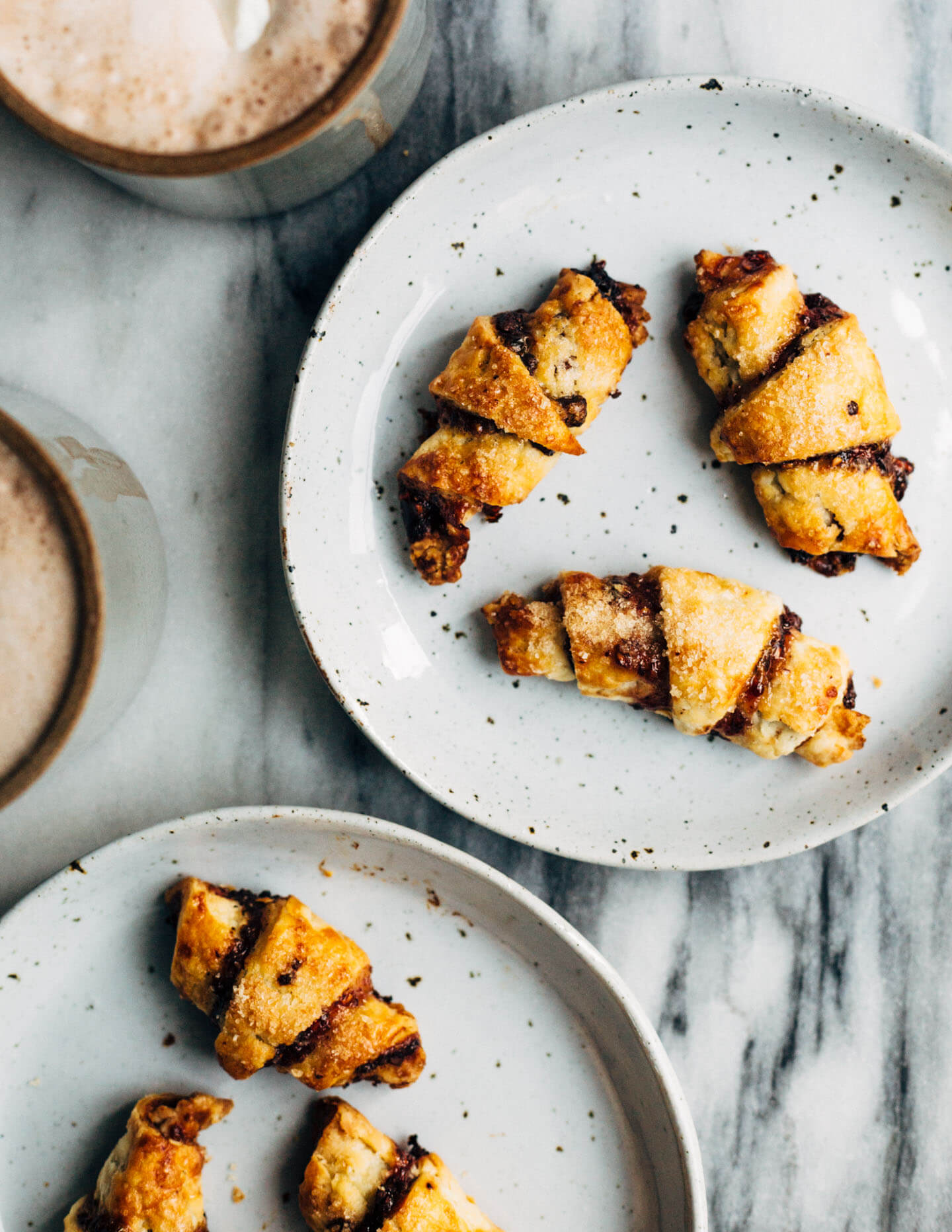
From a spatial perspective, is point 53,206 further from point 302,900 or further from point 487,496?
point 302,900

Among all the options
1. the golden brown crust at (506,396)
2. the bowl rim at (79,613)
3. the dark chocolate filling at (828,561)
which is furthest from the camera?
the dark chocolate filling at (828,561)

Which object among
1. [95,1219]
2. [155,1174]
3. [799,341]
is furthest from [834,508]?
[95,1219]

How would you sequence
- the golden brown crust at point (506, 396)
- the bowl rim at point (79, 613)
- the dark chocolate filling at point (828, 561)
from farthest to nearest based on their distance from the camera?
the dark chocolate filling at point (828, 561), the golden brown crust at point (506, 396), the bowl rim at point (79, 613)

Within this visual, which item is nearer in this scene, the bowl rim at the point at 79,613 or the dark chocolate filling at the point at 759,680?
the bowl rim at the point at 79,613

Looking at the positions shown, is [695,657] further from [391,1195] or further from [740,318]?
[391,1195]

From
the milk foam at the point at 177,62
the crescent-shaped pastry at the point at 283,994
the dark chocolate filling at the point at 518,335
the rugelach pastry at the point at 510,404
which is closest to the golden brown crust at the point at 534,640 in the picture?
the rugelach pastry at the point at 510,404

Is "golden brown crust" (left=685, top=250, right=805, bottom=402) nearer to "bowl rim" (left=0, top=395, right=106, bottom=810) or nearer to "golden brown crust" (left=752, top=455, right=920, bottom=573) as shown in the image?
"golden brown crust" (left=752, top=455, right=920, bottom=573)

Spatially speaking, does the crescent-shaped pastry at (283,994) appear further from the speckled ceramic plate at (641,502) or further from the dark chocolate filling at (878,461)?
the dark chocolate filling at (878,461)

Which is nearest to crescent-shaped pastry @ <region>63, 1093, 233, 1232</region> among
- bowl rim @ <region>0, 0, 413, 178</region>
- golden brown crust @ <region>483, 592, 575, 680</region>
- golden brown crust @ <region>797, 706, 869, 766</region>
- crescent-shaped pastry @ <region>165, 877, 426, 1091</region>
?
crescent-shaped pastry @ <region>165, 877, 426, 1091</region>
